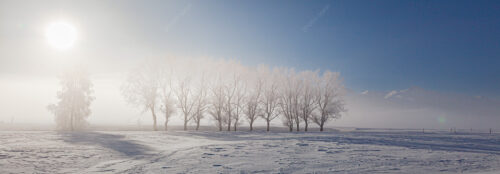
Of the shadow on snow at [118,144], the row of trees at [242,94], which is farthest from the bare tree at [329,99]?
the shadow on snow at [118,144]

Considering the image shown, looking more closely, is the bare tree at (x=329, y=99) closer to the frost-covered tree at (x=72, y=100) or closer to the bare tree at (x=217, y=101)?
the bare tree at (x=217, y=101)

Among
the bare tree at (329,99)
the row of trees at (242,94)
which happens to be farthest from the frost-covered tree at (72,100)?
the bare tree at (329,99)

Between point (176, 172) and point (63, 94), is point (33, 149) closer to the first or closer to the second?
point (176, 172)

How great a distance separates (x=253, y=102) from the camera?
158 feet

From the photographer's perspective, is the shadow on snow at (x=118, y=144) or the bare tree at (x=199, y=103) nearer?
the shadow on snow at (x=118, y=144)

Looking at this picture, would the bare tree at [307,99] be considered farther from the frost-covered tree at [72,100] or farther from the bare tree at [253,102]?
the frost-covered tree at [72,100]

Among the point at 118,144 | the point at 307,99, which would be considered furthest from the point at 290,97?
the point at 118,144

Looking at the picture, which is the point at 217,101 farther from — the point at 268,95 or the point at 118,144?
the point at 118,144

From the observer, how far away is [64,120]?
4822 cm

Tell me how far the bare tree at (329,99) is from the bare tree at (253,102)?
439 inches

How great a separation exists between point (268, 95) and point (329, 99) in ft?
38.1

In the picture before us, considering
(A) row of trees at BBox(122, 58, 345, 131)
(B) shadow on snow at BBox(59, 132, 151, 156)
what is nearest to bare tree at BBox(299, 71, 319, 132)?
(A) row of trees at BBox(122, 58, 345, 131)

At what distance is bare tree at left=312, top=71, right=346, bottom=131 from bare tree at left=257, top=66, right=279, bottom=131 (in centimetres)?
804

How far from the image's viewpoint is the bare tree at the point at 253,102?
4797 cm
